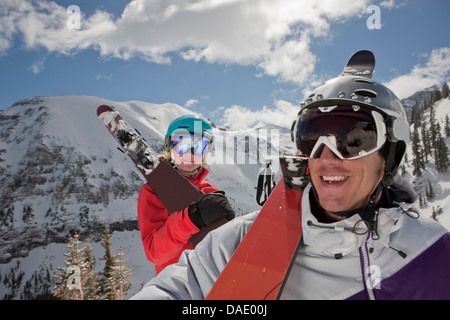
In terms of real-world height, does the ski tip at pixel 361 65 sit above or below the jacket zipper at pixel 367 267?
above

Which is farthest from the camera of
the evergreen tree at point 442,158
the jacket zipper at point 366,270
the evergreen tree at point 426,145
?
the evergreen tree at point 426,145

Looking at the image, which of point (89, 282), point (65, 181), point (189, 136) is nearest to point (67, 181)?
point (65, 181)

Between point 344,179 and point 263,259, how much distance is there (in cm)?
82

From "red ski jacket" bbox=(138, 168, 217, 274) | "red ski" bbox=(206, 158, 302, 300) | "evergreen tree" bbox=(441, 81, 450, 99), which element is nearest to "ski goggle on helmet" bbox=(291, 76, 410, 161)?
"red ski" bbox=(206, 158, 302, 300)

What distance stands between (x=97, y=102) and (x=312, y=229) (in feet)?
661

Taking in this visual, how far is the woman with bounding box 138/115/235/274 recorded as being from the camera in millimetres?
3307

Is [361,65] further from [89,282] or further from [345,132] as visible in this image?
[89,282]

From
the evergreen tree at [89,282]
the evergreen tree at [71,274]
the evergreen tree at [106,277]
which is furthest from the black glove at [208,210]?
the evergreen tree at [89,282]

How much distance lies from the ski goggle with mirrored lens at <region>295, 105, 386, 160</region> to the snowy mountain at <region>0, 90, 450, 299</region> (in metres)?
105

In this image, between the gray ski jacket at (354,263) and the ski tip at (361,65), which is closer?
the gray ski jacket at (354,263)

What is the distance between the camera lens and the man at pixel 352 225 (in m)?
1.83

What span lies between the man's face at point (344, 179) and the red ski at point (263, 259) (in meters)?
0.29

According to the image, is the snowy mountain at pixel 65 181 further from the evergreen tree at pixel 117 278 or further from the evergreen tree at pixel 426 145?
the evergreen tree at pixel 117 278

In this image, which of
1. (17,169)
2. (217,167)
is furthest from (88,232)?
(217,167)
